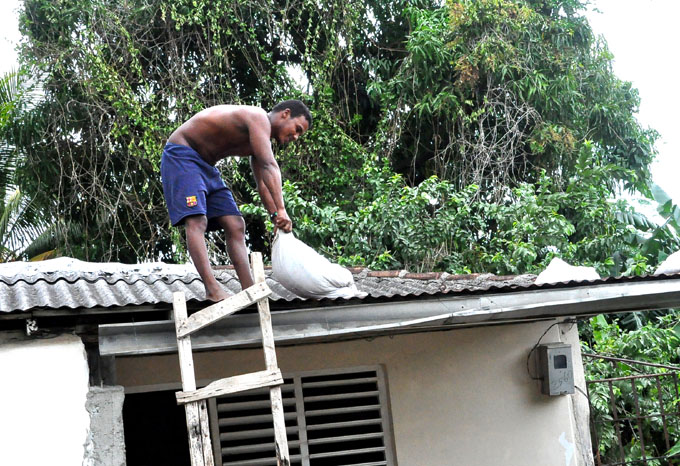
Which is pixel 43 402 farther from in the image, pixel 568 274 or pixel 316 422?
pixel 568 274

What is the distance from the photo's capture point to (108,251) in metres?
13.3

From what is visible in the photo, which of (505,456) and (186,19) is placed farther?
(186,19)

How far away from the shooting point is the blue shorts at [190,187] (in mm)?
4715

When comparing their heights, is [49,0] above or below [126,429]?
above

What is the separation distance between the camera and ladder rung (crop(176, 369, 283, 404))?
13.5ft

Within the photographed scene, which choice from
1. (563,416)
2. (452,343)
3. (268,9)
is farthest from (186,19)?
(563,416)

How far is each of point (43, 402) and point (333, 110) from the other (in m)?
9.60

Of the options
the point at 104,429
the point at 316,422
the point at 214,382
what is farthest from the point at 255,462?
the point at 214,382

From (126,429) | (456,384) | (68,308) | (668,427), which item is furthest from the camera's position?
(668,427)

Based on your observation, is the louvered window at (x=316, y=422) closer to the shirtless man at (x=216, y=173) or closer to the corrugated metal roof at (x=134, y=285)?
the corrugated metal roof at (x=134, y=285)

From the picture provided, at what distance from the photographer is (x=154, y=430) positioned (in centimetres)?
605

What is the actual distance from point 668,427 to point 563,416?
11.6 ft

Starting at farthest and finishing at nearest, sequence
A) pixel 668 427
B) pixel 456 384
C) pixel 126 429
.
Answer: pixel 668 427
pixel 456 384
pixel 126 429

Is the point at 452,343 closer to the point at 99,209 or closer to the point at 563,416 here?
the point at 563,416
